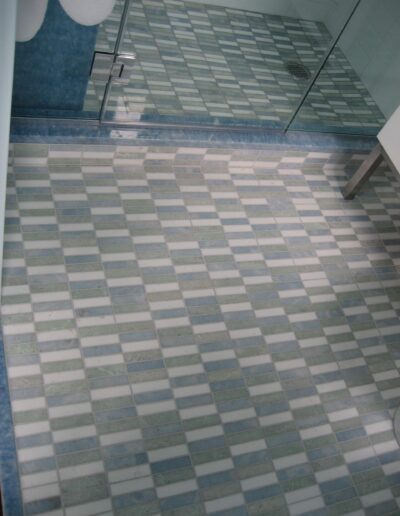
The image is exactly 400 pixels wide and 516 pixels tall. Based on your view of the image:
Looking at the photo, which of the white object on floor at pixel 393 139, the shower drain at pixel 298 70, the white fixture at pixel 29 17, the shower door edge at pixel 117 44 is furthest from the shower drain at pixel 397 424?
the white fixture at pixel 29 17

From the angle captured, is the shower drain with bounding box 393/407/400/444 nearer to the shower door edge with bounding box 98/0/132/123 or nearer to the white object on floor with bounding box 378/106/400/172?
the white object on floor with bounding box 378/106/400/172

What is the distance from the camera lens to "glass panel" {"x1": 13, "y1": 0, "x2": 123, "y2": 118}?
217 cm

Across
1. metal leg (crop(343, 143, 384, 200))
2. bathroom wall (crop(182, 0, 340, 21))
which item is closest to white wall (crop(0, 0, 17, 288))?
bathroom wall (crop(182, 0, 340, 21))

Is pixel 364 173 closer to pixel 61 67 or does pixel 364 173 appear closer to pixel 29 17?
pixel 61 67

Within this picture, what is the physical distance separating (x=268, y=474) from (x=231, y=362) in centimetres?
41

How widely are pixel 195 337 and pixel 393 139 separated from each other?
122 cm

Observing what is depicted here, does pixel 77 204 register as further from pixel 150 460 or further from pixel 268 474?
pixel 268 474

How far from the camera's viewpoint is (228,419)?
2.15m

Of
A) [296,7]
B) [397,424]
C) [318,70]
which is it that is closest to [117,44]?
[296,7]

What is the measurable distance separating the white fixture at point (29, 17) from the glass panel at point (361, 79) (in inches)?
49.9

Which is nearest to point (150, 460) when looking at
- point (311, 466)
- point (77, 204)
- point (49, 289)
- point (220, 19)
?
point (311, 466)

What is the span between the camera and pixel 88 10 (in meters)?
2.12

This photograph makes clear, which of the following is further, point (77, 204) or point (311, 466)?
point (77, 204)

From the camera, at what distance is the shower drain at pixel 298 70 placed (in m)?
2.77
